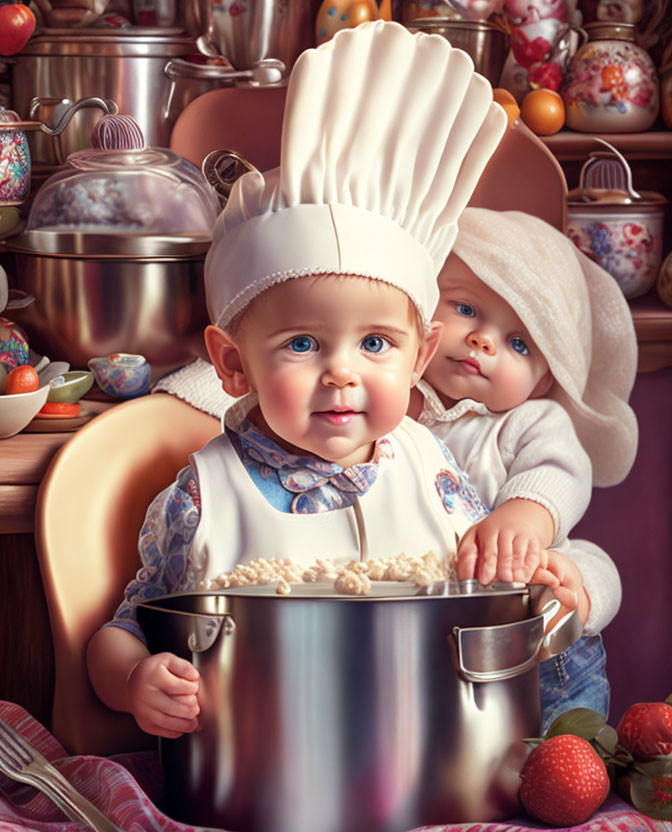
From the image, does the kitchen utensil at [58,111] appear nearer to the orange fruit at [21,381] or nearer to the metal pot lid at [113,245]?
the metal pot lid at [113,245]

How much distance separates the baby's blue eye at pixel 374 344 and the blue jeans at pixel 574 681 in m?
0.35

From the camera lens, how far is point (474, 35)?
0.99m

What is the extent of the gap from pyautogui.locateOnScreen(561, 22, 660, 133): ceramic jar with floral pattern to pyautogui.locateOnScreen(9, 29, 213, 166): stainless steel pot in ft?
1.20

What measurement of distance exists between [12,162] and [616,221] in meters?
0.55

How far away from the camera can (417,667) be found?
2.13 ft

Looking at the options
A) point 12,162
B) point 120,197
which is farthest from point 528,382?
point 12,162

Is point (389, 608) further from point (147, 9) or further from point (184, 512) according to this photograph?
point (147, 9)

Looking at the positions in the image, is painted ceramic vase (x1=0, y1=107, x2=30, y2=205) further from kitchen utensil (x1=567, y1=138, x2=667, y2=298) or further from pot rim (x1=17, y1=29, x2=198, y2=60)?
kitchen utensil (x1=567, y1=138, x2=667, y2=298)

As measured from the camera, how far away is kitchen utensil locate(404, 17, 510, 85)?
98 centimetres

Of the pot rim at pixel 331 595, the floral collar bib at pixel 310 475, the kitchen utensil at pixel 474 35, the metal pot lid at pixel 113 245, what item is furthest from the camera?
the kitchen utensil at pixel 474 35

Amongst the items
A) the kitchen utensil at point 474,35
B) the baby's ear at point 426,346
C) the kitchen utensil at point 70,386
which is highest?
the kitchen utensil at point 474,35

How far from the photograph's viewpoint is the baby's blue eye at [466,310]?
2.86 feet

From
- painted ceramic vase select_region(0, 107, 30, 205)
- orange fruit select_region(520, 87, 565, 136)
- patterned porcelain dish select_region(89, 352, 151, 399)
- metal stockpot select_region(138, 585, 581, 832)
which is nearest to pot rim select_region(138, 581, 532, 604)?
metal stockpot select_region(138, 585, 581, 832)

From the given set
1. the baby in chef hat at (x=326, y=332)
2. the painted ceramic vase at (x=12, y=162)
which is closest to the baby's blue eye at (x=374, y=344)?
the baby in chef hat at (x=326, y=332)
